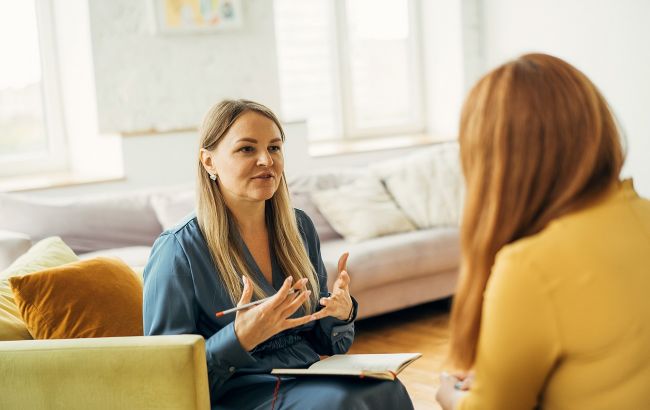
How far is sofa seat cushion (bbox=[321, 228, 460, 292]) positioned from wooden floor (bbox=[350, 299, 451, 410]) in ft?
0.86

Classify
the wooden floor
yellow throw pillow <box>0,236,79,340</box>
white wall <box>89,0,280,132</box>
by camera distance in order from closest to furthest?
yellow throw pillow <box>0,236,79,340</box>
the wooden floor
white wall <box>89,0,280,132</box>

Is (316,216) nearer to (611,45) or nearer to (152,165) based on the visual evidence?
(152,165)

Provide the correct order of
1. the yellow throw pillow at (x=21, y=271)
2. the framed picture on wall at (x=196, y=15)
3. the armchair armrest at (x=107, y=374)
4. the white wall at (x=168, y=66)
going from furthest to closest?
1. the framed picture on wall at (x=196, y=15)
2. the white wall at (x=168, y=66)
3. the yellow throw pillow at (x=21, y=271)
4. the armchair armrest at (x=107, y=374)

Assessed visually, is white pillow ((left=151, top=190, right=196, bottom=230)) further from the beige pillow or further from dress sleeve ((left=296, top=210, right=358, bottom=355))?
dress sleeve ((left=296, top=210, right=358, bottom=355))

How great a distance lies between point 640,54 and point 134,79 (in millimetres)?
3417

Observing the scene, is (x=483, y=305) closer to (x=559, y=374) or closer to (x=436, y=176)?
(x=559, y=374)

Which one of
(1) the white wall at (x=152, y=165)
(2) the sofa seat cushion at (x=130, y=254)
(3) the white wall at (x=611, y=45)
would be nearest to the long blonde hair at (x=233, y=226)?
(2) the sofa seat cushion at (x=130, y=254)

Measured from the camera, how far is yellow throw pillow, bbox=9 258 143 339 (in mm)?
2092

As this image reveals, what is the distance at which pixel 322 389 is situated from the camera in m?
1.84

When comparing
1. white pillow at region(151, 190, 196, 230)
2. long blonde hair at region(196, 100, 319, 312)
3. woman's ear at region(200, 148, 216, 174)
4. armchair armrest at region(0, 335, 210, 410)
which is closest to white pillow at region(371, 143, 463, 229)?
white pillow at region(151, 190, 196, 230)

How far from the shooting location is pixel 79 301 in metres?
2.16

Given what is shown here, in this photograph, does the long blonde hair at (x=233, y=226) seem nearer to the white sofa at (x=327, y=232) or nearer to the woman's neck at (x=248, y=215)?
the woman's neck at (x=248, y=215)

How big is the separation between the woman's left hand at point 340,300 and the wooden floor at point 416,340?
1.22 meters

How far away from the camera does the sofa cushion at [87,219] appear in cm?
397
